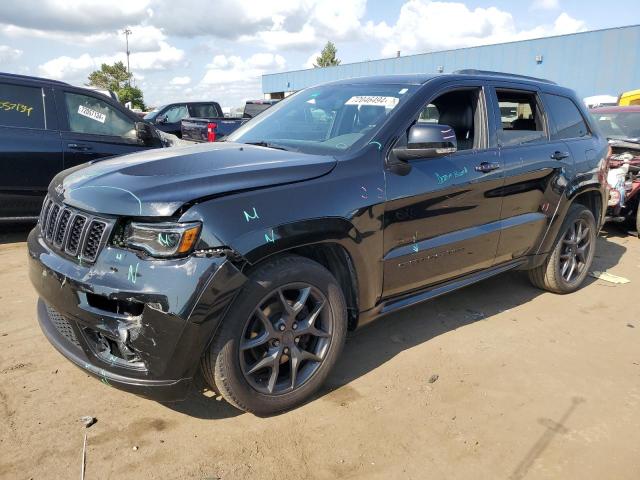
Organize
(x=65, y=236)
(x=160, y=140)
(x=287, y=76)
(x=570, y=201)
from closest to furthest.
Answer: (x=65, y=236) → (x=570, y=201) → (x=160, y=140) → (x=287, y=76)

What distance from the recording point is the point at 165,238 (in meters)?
2.27

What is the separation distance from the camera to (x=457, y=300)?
454cm

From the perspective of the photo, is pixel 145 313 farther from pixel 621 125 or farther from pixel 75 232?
pixel 621 125

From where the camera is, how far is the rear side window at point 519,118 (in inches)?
153

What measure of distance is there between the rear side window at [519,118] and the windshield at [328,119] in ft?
3.14

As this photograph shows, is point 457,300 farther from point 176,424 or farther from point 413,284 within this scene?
point 176,424

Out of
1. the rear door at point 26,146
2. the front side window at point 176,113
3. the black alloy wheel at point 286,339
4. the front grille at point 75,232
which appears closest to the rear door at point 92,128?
the rear door at point 26,146

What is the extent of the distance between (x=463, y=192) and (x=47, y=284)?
8.33 ft

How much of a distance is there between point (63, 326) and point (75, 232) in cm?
51

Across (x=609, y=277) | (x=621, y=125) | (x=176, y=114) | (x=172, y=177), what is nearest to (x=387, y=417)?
(x=172, y=177)

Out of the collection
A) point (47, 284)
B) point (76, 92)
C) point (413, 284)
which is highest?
point (76, 92)

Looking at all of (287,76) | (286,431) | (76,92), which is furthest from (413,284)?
(287,76)

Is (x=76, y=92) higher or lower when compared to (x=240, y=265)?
higher

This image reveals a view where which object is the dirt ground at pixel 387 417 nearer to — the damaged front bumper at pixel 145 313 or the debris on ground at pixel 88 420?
the debris on ground at pixel 88 420
